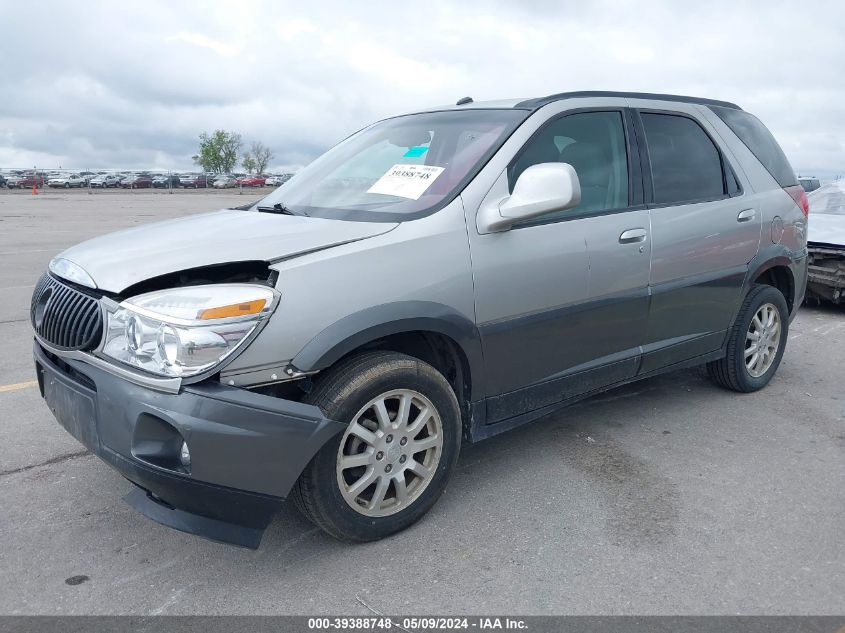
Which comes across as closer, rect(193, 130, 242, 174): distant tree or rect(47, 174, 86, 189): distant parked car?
rect(47, 174, 86, 189): distant parked car

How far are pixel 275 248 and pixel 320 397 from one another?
1.92 ft

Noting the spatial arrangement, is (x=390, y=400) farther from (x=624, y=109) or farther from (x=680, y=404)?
(x=680, y=404)

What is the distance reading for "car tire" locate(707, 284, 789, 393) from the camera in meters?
4.71

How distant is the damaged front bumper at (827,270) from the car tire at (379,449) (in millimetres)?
5624

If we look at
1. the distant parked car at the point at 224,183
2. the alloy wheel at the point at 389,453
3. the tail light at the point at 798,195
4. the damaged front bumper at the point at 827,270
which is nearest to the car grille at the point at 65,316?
the alloy wheel at the point at 389,453

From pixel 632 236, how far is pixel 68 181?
57544 millimetres

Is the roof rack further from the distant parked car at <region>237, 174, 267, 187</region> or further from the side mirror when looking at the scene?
the distant parked car at <region>237, 174, 267, 187</region>

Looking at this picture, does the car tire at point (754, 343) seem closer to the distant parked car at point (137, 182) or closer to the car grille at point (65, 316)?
the car grille at point (65, 316)

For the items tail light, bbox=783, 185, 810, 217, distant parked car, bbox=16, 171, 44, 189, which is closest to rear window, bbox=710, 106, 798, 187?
tail light, bbox=783, 185, 810, 217

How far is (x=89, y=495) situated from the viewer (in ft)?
11.1

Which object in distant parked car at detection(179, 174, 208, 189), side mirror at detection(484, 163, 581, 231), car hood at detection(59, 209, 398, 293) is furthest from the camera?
distant parked car at detection(179, 174, 208, 189)

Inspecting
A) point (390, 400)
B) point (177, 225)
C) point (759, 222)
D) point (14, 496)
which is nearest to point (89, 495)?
point (14, 496)

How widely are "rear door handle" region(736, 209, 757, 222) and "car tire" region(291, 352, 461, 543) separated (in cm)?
244

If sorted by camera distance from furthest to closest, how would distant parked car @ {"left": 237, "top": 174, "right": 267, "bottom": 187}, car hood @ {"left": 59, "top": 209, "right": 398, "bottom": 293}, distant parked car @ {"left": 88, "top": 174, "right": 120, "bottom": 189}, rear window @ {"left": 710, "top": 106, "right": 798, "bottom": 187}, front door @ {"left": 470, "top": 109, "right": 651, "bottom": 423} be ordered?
1. distant parked car @ {"left": 237, "top": 174, "right": 267, "bottom": 187}
2. distant parked car @ {"left": 88, "top": 174, "right": 120, "bottom": 189}
3. rear window @ {"left": 710, "top": 106, "right": 798, "bottom": 187}
4. front door @ {"left": 470, "top": 109, "right": 651, "bottom": 423}
5. car hood @ {"left": 59, "top": 209, "right": 398, "bottom": 293}
